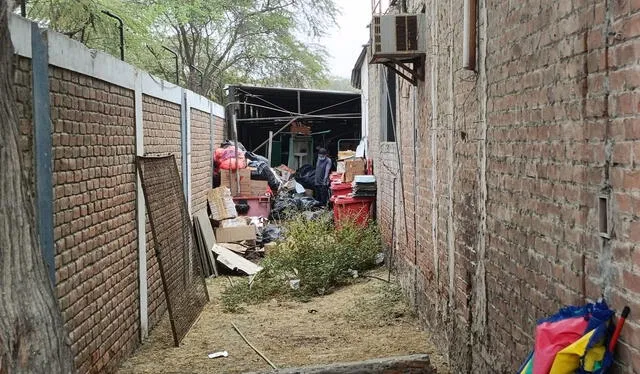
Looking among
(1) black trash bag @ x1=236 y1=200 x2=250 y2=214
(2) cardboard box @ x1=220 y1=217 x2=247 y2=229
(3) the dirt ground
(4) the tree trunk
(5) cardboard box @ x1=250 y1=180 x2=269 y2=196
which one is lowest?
(3) the dirt ground

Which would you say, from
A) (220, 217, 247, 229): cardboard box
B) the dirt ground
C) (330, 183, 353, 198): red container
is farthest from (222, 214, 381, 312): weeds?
(330, 183, 353, 198): red container

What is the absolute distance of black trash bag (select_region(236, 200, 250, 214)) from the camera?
13784 mm

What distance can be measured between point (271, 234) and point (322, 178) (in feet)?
16.2

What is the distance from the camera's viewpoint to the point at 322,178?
17.0 metres

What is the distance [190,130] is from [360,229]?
3165mm

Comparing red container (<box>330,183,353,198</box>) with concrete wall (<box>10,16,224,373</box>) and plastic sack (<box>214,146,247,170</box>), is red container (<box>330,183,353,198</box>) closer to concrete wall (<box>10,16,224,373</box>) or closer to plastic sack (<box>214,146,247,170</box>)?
plastic sack (<box>214,146,247,170</box>)

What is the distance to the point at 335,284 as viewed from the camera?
9102 mm

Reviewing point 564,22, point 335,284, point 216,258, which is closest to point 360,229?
point 335,284

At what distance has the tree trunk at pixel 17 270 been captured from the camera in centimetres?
252

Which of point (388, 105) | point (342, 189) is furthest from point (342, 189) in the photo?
point (388, 105)

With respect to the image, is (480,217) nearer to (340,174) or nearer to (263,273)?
(263,273)

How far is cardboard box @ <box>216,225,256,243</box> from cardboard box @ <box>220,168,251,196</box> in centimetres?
213

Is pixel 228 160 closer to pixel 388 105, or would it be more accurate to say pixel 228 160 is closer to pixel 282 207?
pixel 282 207

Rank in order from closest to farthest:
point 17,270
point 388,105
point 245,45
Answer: point 17,270 < point 388,105 < point 245,45
